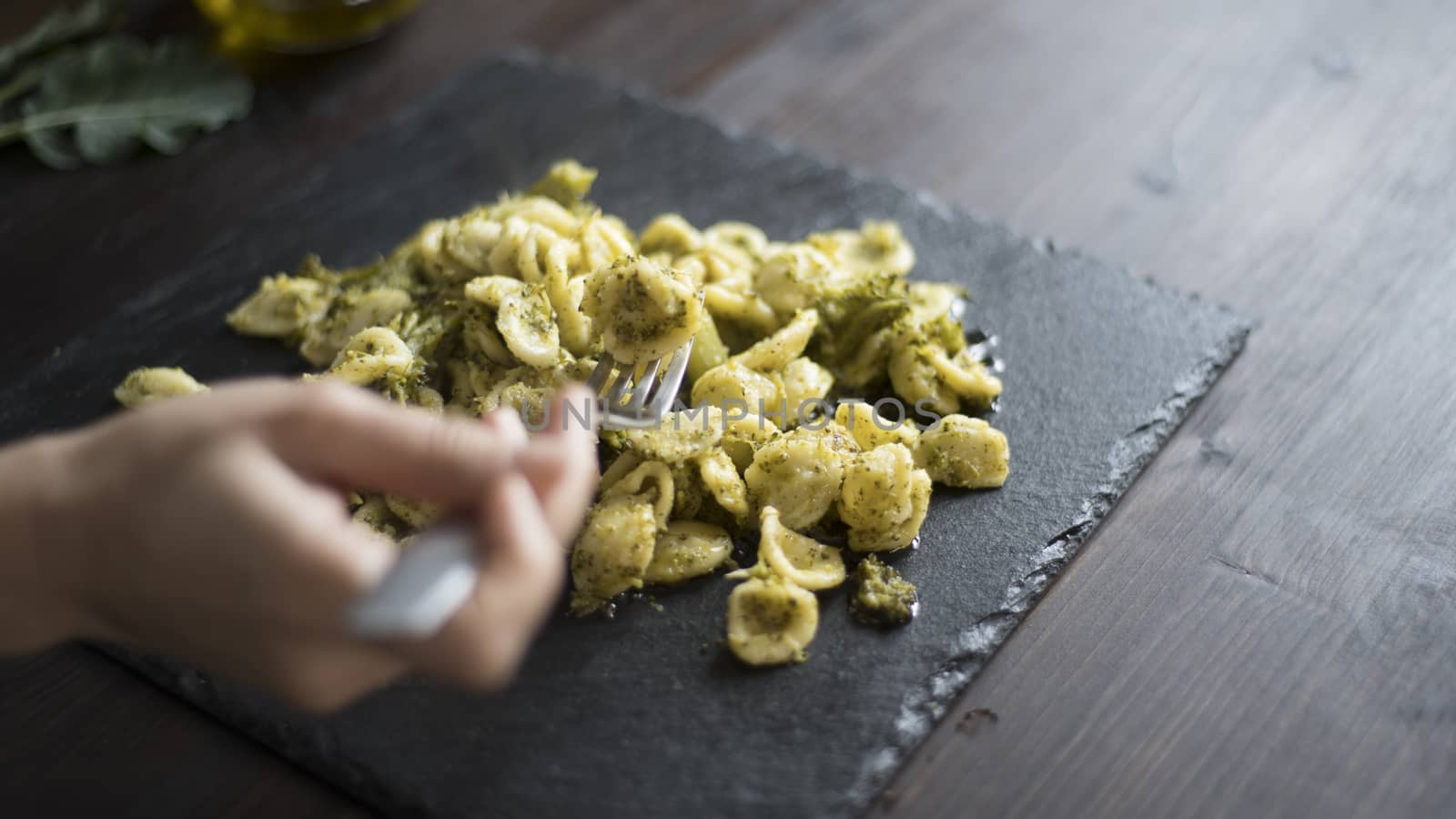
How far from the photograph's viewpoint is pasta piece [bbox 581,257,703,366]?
1.22m

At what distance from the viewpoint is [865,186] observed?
5.82 ft

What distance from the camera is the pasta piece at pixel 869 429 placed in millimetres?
1329

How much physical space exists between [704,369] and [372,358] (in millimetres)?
318

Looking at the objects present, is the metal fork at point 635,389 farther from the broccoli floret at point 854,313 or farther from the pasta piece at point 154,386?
the pasta piece at point 154,386

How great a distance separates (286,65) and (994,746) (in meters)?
1.53

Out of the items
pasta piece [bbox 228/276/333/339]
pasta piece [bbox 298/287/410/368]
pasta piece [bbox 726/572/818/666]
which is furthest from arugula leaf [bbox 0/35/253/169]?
pasta piece [bbox 726/572/818/666]

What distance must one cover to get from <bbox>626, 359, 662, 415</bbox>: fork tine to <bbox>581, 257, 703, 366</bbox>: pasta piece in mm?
13

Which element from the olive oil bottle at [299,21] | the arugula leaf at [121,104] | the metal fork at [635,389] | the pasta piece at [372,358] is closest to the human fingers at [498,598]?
the metal fork at [635,389]

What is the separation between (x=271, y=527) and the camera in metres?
0.89

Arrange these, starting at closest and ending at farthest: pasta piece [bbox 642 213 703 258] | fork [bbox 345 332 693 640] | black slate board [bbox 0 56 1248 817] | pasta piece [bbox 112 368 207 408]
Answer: fork [bbox 345 332 693 640], black slate board [bbox 0 56 1248 817], pasta piece [bbox 112 368 207 408], pasta piece [bbox 642 213 703 258]

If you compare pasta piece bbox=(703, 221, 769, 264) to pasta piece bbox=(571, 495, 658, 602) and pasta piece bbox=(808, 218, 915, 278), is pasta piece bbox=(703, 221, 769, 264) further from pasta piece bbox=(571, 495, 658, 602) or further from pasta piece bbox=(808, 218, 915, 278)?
pasta piece bbox=(571, 495, 658, 602)

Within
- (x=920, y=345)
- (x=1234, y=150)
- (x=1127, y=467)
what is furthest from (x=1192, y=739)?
(x=1234, y=150)

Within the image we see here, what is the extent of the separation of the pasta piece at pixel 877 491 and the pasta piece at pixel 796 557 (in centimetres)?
4

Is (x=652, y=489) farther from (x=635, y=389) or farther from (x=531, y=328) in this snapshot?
(x=531, y=328)
